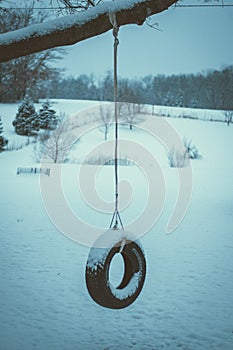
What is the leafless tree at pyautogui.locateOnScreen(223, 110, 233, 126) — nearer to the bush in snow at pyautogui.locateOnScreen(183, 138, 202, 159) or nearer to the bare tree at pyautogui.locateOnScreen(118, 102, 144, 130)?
the bush in snow at pyautogui.locateOnScreen(183, 138, 202, 159)

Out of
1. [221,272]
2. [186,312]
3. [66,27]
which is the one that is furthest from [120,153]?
[66,27]

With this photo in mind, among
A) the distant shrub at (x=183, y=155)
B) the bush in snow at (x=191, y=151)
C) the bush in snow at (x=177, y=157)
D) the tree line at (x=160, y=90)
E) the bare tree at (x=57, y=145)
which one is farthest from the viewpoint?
the tree line at (x=160, y=90)

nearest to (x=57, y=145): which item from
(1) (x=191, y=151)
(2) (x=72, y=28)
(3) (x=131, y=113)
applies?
(3) (x=131, y=113)

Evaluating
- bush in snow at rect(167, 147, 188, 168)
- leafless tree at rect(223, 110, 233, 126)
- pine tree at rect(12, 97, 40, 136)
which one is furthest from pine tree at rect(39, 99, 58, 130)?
leafless tree at rect(223, 110, 233, 126)

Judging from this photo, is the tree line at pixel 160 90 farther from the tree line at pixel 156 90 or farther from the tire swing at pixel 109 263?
the tire swing at pixel 109 263

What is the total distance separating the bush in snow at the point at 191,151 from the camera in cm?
2448

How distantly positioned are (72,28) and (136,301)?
127 inches

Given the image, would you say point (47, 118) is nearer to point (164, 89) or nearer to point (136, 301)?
point (164, 89)

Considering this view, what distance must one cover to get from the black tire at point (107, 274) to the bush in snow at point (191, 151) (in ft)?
67.6

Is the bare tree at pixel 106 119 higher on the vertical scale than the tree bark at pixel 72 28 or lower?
higher

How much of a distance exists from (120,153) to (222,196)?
872 centimetres

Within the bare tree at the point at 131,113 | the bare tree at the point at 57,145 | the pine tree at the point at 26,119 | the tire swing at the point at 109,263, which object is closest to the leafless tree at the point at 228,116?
the bare tree at the point at 131,113

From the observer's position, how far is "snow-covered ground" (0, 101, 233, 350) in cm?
423

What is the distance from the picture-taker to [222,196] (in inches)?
573
